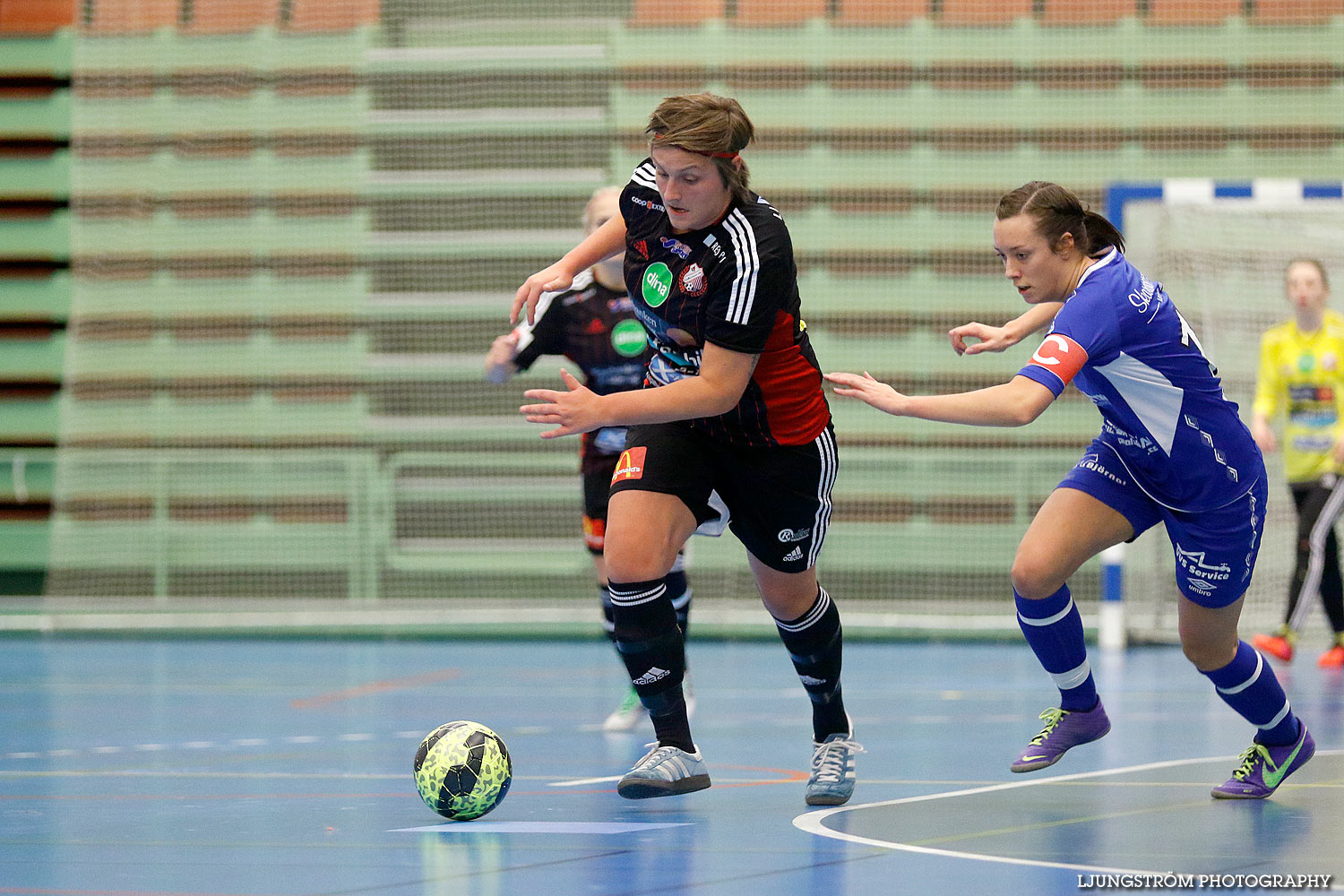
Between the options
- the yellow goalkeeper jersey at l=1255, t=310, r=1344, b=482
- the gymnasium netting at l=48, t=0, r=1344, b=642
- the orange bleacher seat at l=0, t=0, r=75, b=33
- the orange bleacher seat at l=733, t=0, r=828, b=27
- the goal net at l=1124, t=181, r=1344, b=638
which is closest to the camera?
the yellow goalkeeper jersey at l=1255, t=310, r=1344, b=482

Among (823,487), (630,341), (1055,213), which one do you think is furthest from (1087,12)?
(823,487)

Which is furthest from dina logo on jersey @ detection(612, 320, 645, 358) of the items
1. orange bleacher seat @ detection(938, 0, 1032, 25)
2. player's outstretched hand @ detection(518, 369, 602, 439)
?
orange bleacher seat @ detection(938, 0, 1032, 25)

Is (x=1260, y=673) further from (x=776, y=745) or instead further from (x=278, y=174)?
(x=278, y=174)

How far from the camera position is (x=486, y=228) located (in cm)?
1205

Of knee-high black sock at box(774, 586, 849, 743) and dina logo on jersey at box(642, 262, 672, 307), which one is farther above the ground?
dina logo on jersey at box(642, 262, 672, 307)

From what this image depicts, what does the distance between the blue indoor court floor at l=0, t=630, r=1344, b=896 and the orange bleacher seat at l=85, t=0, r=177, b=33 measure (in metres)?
5.61

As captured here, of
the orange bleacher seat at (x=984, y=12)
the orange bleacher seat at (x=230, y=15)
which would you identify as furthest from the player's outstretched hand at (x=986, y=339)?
the orange bleacher seat at (x=230, y=15)

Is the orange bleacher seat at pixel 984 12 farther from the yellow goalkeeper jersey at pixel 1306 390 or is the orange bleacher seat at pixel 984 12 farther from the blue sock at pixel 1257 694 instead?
the blue sock at pixel 1257 694

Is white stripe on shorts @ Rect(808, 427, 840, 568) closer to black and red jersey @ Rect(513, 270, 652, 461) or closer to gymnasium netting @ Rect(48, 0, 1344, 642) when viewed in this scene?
black and red jersey @ Rect(513, 270, 652, 461)

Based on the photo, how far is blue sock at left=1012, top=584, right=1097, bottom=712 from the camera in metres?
4.34

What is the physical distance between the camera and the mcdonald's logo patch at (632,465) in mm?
4121

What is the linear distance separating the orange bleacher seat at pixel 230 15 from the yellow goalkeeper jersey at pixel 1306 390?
25.3ft

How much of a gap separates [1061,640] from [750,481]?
97 cm

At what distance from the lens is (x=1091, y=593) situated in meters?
10.7
